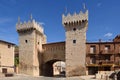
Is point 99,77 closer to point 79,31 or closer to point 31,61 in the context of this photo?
point 79,31

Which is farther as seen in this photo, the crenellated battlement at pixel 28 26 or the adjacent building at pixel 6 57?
the crenellated battlement at pixel 28 26

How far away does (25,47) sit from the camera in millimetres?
50750

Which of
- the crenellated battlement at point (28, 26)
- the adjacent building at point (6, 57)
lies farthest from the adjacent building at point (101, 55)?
the adjacent building at point (6, 57)

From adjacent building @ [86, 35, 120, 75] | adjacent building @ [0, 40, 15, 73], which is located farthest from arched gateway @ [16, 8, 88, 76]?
adjacent building @ [0, 40, 15, 73]

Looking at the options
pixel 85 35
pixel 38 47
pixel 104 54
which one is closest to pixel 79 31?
pixel 85 35

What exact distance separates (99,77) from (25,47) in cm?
2331

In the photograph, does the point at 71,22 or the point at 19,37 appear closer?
the point at 71,22

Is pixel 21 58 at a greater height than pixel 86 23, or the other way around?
pixel 86 23

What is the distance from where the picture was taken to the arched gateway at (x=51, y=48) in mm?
44750

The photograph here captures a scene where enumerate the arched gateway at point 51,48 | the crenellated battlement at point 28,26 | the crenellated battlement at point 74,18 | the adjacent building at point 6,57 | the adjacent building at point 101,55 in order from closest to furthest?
the adjacent building at point 101,55 → the arched gateway at point 51,48 → the crenellated battlement at point 74,18 → the adjacent building at point 6,57 → the crenellated battlement at point 28,26

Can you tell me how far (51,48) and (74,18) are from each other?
34.0 ft

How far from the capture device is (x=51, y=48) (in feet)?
168

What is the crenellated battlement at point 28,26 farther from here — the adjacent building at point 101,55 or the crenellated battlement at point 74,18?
the adjacent building at point 101,55

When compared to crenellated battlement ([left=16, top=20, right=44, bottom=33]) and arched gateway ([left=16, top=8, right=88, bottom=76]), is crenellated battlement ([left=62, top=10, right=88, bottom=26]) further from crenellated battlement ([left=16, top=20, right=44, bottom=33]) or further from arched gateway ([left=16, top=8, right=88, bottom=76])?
crenellated battlement ([left=16, top=20, right=44, bottom=33])
